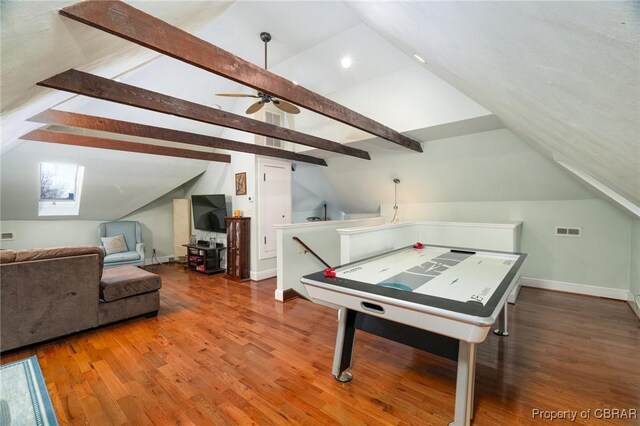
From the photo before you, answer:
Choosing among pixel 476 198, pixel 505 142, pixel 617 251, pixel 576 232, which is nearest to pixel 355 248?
pixel 505 142

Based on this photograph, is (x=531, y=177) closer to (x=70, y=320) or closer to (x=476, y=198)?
(x=476, y=198)

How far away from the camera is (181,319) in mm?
3387

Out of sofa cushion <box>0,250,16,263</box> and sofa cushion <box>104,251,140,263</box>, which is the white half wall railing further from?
sofa cushion <box>104,251,140,263</box>

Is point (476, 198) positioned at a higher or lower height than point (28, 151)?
lower

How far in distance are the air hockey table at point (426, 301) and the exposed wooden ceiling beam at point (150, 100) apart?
7.09 ft

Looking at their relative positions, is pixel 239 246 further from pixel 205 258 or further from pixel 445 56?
pixel 445 56

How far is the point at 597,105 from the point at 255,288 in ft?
15.0

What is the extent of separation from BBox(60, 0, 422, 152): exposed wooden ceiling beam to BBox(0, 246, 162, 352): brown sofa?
8.34 feet

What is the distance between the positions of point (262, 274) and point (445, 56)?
14.8ft

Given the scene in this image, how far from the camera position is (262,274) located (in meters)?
5.18

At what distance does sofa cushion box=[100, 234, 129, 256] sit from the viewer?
18.4ft

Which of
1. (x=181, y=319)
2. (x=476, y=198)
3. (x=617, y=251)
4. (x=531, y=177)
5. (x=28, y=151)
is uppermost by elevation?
(x=28, y=151)

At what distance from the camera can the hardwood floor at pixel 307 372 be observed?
183 cm

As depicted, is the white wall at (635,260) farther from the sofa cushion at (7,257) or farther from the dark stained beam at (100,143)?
the sofa cushion at (7,257)
